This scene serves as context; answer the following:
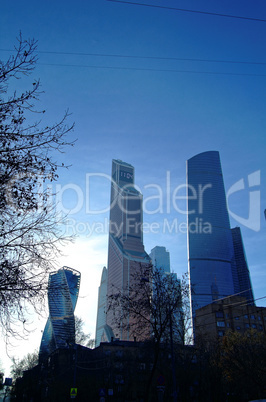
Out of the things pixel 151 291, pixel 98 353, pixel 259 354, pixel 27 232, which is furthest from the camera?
pixel 98 353

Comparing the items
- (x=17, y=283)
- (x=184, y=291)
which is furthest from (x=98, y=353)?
(x=17, y=283)

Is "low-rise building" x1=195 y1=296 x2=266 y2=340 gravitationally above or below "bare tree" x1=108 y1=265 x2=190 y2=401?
above

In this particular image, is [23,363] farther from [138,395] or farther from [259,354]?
[259,354]

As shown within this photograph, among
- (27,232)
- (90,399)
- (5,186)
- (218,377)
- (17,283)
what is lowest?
(90,399)

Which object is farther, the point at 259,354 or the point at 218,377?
the point at 218,377

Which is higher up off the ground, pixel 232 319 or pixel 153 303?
pixel 232 319

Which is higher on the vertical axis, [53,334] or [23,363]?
[53,334]

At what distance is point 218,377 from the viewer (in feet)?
119

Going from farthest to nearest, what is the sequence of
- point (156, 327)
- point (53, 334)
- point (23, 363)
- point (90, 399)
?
1. point (53, 334)
2. point (23, 363)
3. point (90, 399)
4. point (156, 327)

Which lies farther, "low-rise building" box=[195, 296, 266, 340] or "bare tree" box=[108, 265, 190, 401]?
"low-rise building" box=[195, 296, 266, 340]

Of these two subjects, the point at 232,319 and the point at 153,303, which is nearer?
the point at 153,303

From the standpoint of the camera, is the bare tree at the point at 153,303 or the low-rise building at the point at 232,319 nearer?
the bare tree at the point at 153,303

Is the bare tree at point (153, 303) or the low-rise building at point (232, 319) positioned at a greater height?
the low-rise building at point (232, 319)

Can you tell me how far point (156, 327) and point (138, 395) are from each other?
133 ft
